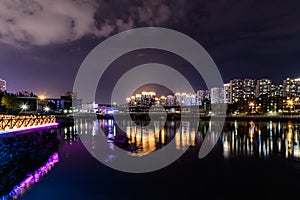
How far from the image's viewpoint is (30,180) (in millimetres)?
13727

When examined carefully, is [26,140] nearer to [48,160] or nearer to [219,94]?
[48,160]

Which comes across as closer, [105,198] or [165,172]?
[105,198]

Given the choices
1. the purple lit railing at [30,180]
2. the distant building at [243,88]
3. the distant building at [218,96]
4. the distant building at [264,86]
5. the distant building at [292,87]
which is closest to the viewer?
the purple lit railing at [30,180]

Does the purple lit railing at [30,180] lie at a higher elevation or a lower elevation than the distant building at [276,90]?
lower

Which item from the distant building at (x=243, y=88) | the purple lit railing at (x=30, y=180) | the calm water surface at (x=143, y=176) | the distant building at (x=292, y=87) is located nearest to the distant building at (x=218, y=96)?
the distant building at (x=243, y=88)

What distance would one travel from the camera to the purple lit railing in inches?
461

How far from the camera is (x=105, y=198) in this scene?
12.0 metres

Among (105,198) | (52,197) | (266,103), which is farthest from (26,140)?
(266,103)

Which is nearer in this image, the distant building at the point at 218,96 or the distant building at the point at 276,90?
the distant building at the point at 218,96

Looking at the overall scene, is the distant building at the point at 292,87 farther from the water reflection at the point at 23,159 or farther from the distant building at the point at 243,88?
the water reflection at the point at 23,159

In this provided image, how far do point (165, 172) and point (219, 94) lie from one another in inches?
5814

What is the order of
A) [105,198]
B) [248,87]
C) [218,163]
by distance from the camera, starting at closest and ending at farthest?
[105,198] < [218,163] < [248,87]

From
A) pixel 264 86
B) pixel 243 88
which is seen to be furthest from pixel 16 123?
pixel 264 86

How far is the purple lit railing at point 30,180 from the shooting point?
1171cm
